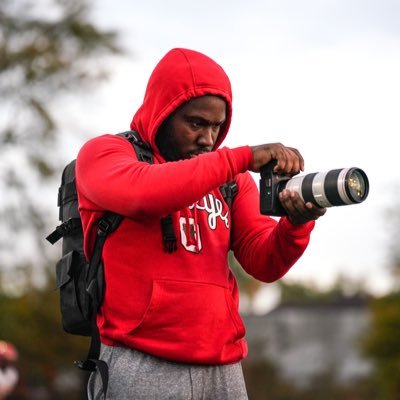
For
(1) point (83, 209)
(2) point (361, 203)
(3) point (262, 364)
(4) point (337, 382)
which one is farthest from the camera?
(4) point (337, 382)

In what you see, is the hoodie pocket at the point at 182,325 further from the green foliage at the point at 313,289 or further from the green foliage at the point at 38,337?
the green foliage at the point at 313,289

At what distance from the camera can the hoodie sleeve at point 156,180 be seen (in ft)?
10.5

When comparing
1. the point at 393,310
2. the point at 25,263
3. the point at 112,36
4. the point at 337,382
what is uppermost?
the point at 112,36

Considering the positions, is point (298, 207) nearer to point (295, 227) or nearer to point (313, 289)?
point (295, 227)

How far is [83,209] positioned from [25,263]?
18.8 meters

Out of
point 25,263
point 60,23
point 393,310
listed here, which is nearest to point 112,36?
point 60,23

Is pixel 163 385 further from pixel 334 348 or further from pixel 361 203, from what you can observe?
pixel 334 348

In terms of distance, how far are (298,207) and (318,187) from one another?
0.14 meters

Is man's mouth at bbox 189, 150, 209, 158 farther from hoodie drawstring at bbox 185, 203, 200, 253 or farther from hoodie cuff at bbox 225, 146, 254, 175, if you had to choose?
hoodie cuff at bbox 225, 146, 254, 175

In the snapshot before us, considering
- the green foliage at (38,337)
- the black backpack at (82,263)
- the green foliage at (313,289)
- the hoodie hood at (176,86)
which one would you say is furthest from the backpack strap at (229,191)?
the green foliage at (313,289)

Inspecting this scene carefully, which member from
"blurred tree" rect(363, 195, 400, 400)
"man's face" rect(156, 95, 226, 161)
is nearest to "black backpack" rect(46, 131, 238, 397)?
"man's face" rect(156, 95, 226, 161)

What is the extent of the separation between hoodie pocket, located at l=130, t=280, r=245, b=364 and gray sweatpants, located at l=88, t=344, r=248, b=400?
5 centimetres

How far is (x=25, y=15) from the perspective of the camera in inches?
837

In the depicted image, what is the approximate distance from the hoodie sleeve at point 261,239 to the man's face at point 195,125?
329mm
